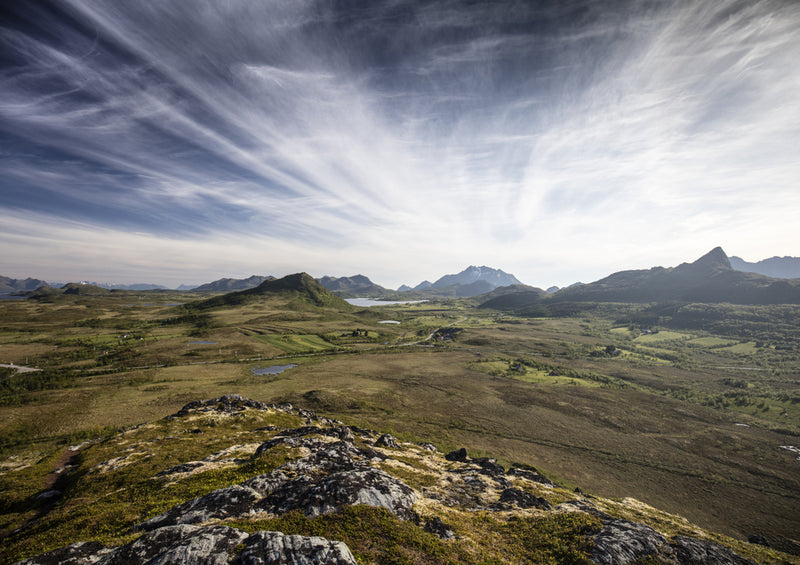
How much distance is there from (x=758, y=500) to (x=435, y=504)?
66217 millimetres

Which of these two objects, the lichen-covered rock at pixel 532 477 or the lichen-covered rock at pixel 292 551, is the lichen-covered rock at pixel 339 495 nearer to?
the lichen-covered rock at pixel 292 551

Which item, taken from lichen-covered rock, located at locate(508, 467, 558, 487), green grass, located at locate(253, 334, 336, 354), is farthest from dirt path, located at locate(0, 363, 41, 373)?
lichen-covered rock, located at locate(508, 467, 558, 487)

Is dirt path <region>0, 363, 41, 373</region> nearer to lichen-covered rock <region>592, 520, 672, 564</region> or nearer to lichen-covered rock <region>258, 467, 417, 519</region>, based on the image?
lichen-covered rock <region>258, 467, 417, 519</region>

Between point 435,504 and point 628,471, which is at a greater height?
point 435,504

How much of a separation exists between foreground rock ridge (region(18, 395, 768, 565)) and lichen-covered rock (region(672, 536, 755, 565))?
9 cm

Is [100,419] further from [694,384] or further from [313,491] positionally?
[694,384]

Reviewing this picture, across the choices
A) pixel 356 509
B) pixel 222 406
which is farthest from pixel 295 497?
pixel 222 406

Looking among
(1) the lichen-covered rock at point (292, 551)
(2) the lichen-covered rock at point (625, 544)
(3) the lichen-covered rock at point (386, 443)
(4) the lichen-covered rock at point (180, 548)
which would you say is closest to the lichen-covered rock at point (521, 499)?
(2) the lichen-covered rock at point (625, 544)

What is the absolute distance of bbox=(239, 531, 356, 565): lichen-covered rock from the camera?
13.9 metres

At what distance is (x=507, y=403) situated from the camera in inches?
3536

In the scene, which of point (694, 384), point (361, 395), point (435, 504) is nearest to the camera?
point (435, 504)

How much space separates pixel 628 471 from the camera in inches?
2190

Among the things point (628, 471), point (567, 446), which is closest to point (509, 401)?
point (567, 446)

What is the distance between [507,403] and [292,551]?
292 feet
